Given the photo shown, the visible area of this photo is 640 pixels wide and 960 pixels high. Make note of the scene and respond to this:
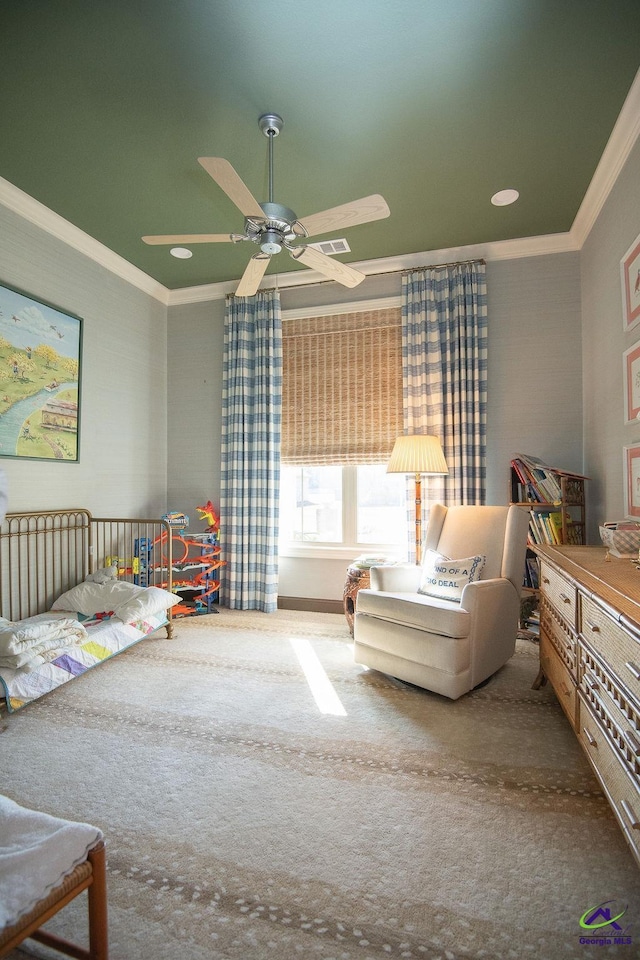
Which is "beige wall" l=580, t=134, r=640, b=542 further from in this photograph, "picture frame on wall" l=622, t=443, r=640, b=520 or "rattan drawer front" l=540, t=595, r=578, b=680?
"rattan drawer front" l=540, t=595, r=578, b=680

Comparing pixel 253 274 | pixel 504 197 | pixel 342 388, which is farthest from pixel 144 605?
pixel 504 197

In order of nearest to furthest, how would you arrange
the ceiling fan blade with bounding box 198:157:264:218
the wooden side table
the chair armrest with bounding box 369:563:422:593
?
1. the ceiling fan blade with bounding box 198:157:264:218
2. the chair armrest with bounding box 369:563:422:593
3. the wooden side table

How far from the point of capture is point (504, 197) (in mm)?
3240

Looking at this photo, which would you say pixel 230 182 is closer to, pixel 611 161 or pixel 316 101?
pixel 316 101

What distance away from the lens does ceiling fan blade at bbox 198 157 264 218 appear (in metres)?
2.01

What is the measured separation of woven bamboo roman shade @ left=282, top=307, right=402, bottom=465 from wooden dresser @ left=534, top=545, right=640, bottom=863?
7.04 feet

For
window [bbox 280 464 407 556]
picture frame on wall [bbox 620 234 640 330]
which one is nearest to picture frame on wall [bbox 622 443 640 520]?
picture frame on wall [bbox 620 234 640 330]

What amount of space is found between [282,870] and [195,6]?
122 inches

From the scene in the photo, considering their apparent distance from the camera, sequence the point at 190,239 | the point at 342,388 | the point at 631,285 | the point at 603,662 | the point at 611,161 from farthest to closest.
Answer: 1. the point at 342,388
2. the point at 611,161
3. the point at 631,285
4. the point at 190,239
5. the point at 603,662

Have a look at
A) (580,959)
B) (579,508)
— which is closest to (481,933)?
(580,959)

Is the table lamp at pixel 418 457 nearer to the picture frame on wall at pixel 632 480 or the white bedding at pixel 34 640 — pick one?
the picture frame on wall at pixel 632 480

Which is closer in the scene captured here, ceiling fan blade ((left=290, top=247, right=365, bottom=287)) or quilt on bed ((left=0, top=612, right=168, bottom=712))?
quilt on bed ((left=0, top=612, right=168, bottom=712))

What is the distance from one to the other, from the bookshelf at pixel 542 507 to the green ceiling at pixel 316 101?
1821 mm

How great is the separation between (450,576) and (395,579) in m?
0.37
